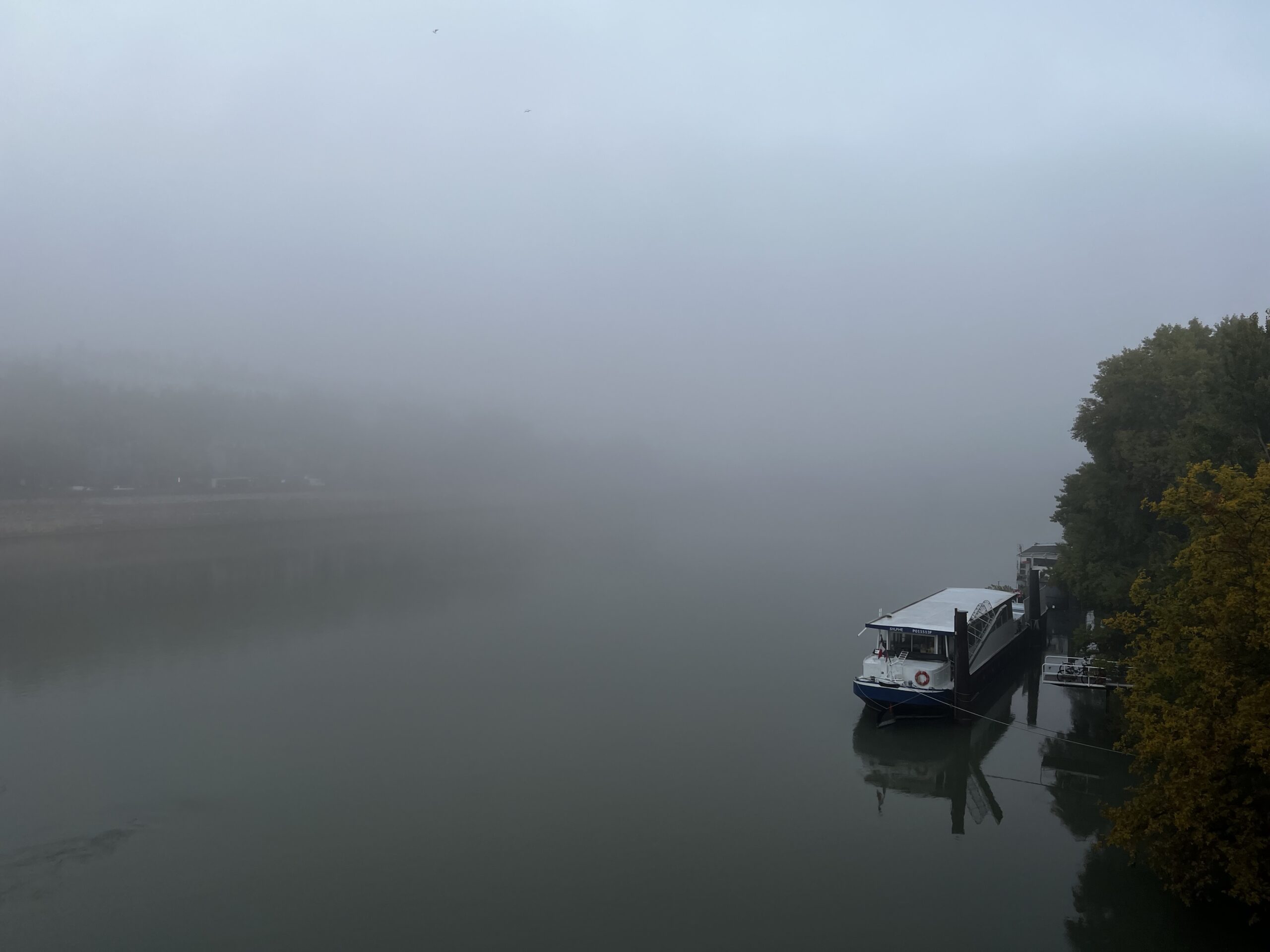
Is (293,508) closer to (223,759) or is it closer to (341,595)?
(341,595)

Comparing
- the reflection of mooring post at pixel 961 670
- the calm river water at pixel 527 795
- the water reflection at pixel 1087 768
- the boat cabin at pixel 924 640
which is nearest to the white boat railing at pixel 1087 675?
the water reflection at pixel 1087 768

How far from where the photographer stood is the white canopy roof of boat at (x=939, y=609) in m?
23.8

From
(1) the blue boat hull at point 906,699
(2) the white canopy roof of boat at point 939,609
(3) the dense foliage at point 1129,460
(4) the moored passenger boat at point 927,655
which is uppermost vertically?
(3) the dense foliage at point 1129,460

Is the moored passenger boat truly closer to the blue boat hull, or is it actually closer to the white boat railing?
Result: the blue boat hull

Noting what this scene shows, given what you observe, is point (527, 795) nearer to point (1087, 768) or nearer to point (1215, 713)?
point (1215, 713)

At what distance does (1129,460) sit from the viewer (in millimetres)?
25375

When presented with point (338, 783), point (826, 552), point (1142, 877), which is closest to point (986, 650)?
point (1142, 877)

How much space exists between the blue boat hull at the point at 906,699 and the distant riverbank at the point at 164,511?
75919 mm

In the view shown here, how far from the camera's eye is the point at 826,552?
6806 centimetres

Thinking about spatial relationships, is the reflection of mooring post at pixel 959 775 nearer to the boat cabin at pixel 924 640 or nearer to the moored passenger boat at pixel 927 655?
the moored passenger boat at pixel 927 655

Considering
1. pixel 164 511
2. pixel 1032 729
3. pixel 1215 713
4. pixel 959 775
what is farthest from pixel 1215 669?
pixel 164 511

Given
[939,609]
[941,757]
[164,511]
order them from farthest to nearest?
[164,511]
[939,609]
[941,757]

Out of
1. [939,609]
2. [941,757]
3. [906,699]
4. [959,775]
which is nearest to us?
[959,775]

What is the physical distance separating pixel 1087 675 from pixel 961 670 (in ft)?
9.89
